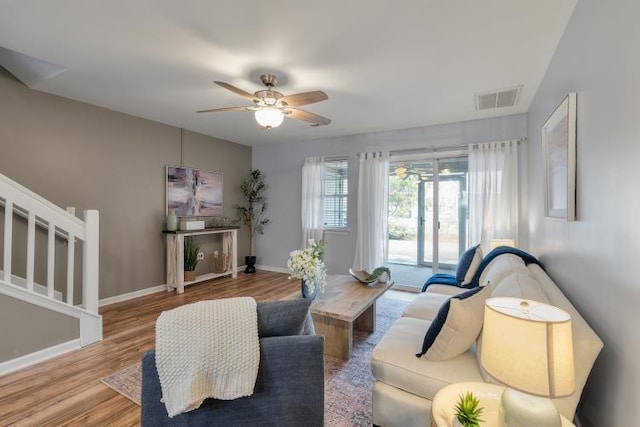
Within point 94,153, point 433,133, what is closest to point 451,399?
point 433,133

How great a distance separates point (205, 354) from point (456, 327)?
3.86ft

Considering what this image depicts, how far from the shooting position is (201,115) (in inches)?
155

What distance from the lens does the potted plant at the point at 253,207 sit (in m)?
5.66

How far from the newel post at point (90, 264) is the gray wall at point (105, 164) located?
38.6 inches

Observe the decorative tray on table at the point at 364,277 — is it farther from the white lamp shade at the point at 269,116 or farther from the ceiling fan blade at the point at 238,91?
the ceiling fan blade at the point at 238,91

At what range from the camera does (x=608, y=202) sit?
1.24 meters

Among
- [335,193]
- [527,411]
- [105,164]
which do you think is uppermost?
[105,164]

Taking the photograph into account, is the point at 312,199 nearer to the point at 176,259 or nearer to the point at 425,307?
the point at 176,259

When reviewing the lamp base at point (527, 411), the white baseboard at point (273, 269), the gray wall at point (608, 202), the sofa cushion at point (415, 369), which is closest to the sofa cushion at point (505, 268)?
the gray wall at point (608, 202)

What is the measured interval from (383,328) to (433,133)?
9.40 feet

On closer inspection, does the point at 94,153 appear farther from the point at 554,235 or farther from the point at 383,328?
the point at 554,235

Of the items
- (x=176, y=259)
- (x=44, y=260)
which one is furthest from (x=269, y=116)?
(x=44, y=260)

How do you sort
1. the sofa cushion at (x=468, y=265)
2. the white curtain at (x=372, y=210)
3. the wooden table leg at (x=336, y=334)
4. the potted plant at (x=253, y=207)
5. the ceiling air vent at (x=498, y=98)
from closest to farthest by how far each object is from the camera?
the wooden table leg at (x=336, y=334) → the sofa cushion at (x=468, y=265) → the ceiling air vent at (x=498, y=98) → the white curtain at (x=372, y=210) → the potted plant at (x=253, y=207)

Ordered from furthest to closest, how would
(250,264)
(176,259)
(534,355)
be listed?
(250,264) < (176,259) < (534,355)
